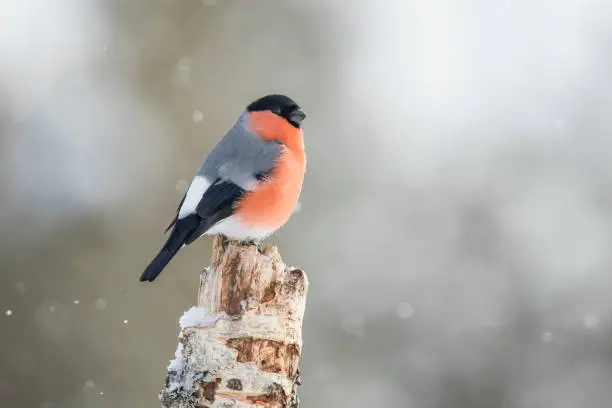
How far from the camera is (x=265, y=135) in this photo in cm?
445

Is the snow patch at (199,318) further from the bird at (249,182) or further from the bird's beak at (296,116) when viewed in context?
the bird's beak at (296,116)

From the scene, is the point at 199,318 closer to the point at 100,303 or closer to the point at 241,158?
the point at 241,158

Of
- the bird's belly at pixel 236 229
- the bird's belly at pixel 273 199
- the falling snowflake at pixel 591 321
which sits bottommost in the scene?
the bird's belly at pixel 236 229

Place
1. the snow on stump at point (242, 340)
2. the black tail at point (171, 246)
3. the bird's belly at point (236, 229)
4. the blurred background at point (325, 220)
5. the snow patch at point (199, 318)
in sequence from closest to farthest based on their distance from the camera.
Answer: the snow on stump at point (242, 340), the snow patch at point (199, 318), the black tail at point (171, 246), the bird's belly at point (236, 229), the blurred background at point (325, 220)

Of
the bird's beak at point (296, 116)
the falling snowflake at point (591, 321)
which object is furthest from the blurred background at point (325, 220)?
the bird's beak at point (296, 116)

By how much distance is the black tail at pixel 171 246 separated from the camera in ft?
12.3

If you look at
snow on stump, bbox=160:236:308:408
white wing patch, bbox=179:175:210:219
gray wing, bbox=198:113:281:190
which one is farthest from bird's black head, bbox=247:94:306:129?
snow on stump, bbox=160:236:308:408

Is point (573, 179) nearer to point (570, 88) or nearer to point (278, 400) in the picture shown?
point (570, 88)

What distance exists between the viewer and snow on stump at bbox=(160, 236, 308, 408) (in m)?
3.12

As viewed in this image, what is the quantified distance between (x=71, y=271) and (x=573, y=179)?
22.8 ft

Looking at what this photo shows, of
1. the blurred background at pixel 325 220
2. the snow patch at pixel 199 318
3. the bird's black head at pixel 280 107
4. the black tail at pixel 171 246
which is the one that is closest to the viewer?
the snow patch at pixel 199 318

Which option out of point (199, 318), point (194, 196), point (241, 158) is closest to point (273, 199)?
point (241, 158)

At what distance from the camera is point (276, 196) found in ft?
14.0

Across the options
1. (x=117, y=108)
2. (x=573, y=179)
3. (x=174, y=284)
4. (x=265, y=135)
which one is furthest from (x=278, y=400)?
(x=573, y=179)
